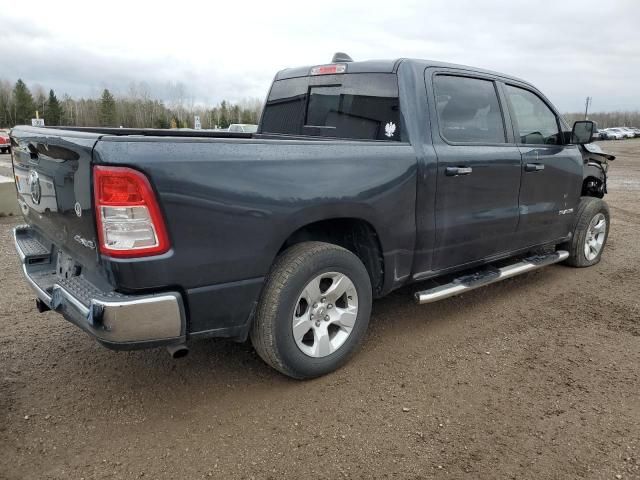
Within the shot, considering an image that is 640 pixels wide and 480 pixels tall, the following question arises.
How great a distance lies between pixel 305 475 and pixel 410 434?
0.61 metres

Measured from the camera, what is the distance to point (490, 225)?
13.1 feet

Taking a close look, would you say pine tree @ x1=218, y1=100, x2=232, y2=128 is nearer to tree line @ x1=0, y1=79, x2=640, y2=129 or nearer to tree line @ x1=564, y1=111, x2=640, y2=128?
tree line @ x1=0, y1=79, x2=640, y2=129

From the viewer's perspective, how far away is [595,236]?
568cm

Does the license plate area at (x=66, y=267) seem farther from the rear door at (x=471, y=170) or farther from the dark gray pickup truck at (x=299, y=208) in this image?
the rear door at (x=471, y=170)

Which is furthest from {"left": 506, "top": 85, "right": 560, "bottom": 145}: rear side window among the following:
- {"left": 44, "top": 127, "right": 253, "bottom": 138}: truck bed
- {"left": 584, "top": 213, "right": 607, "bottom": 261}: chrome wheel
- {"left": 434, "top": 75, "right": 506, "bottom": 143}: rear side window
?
{"left": 44, "top": 127, "right": 253, "bottom": 138}: truck bed

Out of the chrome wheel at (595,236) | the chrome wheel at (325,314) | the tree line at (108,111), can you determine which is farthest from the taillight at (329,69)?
the tree line at (108,111)

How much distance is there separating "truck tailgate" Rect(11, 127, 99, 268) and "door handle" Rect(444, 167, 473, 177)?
7.33 feet

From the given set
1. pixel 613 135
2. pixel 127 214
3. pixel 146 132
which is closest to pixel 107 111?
pixel 613 135

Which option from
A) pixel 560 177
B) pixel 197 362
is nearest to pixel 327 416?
pixel 197 362

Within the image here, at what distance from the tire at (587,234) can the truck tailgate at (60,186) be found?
4.76 metres

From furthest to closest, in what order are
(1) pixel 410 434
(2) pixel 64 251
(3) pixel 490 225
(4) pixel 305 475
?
(3) pixel 490 225 → (2) pixel 64 251 → (1) pixel 410 434 → (4) pixel 305 475

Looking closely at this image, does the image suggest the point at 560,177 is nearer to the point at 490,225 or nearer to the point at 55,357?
the point at 490,225

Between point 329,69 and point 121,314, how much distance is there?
2547 mm

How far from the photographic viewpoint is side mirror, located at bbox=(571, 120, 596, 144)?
4801 mm
